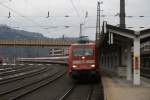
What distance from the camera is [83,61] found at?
2945cm

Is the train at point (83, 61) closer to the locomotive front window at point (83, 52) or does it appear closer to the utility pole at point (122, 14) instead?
the locomotive front window at point (83, 52)

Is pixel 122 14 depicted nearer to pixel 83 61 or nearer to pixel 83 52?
pixel 83 52

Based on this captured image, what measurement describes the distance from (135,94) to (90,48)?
37.9 feet

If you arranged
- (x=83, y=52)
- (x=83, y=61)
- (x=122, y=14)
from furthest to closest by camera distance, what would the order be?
(x=122, y=14) < (x=83, y=52) < (x=83, y=61)

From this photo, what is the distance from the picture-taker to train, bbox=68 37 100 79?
29172mm

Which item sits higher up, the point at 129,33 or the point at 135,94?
the point at 129,33

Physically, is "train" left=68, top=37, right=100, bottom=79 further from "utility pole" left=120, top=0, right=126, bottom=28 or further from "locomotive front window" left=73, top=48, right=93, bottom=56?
"utility pole" left=120, top=0, right=126, bottom=28

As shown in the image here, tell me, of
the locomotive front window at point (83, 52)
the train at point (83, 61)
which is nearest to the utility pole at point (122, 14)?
the train at point (83, 61)

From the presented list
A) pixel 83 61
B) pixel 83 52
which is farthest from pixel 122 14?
pixel 83 61

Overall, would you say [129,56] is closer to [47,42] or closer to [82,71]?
[82,71]

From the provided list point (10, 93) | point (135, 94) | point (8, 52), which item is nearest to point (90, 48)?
point (10, 93)

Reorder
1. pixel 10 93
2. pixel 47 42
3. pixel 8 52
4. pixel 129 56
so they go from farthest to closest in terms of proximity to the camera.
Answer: pixel 8 52 → pixel 47 42 → pixel 129 56 → pixel 10 93

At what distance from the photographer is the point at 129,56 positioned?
2670 cm

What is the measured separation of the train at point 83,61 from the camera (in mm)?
29172
